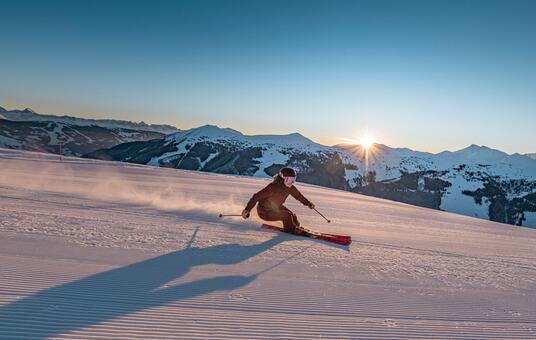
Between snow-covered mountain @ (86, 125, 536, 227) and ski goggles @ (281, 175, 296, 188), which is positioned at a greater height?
snow-covered mountain @ (86, 125, 536, 227)

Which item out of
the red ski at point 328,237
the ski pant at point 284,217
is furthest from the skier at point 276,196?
the red ski at point 328,237

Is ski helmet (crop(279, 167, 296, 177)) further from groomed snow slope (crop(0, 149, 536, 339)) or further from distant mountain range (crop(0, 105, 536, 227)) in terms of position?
distant mountain range (crop(0, 105, 536, 227))

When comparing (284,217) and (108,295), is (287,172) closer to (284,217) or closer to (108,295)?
(284,217)

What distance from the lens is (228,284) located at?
5180mm

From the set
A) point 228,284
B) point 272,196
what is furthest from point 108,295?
point 272,196

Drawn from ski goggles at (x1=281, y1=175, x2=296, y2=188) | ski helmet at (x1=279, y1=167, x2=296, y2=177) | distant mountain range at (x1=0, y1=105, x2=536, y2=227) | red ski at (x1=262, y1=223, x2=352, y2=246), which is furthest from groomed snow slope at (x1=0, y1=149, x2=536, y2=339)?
distant mountain range at (x1=0, y1=105, x2=536, y2=227)

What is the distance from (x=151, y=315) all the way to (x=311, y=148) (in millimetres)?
146338

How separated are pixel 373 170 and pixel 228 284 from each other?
139998mm

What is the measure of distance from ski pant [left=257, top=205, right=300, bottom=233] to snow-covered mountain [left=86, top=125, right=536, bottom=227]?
10082cm

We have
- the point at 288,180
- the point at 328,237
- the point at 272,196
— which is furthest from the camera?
the point at 272,196

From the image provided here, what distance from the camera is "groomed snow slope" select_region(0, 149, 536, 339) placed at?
12.9 ft

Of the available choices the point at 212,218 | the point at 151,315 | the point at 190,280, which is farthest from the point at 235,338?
the point at 212,218

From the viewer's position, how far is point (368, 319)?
14.9 feet

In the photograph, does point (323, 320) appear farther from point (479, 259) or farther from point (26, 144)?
point (26, 144)
